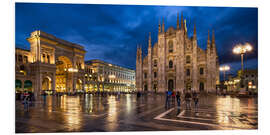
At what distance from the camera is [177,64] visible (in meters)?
46.6

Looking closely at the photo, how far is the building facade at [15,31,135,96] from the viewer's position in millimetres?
42787

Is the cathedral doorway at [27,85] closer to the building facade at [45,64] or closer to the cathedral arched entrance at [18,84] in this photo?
the building facade at [45,64]

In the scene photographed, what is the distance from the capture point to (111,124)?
22.3ft

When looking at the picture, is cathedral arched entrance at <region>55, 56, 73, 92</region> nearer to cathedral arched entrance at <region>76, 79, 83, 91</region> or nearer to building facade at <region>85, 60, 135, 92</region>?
cathedral arched entrance at <region>76, 79, 83, 91</region>

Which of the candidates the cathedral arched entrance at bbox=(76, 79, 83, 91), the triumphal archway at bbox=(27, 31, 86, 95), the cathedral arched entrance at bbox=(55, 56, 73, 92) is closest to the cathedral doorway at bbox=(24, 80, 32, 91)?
the triumphal archway at bbox=(27, 31, 86, 95)

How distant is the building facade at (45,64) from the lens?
42787mm

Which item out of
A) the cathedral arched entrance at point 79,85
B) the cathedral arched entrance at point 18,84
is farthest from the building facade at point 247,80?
the cathedral arched entrance at point 79,85

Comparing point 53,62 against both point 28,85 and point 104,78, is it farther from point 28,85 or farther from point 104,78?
point 104,78

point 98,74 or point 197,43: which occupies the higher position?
point 197,43
